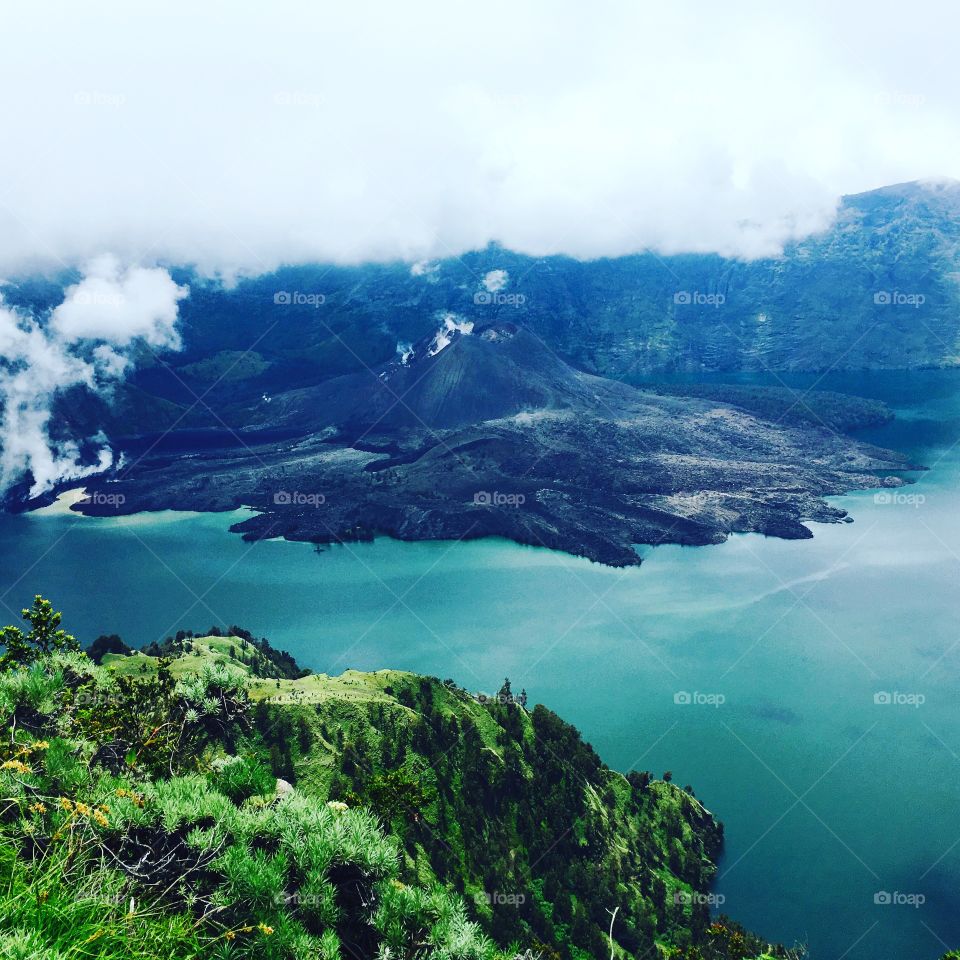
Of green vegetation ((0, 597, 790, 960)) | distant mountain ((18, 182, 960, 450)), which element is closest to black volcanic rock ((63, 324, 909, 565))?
distant mountain ((18, 182, 960, 450))

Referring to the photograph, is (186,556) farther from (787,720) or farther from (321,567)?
(787,720)

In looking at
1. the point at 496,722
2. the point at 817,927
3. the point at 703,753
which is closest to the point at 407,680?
the point at 496,722

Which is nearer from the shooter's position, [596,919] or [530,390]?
[596,919]
